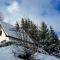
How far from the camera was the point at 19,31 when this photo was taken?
12.0m

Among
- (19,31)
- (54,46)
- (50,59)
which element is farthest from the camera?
(54,46)

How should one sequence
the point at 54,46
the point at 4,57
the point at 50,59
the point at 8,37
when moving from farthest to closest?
the point at 8,37
the point at 54,46
the point at 50,59
the point at 4,57

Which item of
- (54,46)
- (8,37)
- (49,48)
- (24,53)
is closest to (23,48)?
(24,53)

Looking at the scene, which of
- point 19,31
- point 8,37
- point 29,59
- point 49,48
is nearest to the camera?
point 29,59

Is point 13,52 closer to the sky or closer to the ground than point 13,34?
closer to the ground

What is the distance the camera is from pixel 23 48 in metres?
10.3

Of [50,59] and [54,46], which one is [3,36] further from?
[50,59]

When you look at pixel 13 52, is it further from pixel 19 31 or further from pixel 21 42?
pixel 19 31

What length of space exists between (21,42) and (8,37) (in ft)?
42.9

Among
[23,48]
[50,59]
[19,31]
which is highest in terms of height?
[19,31]

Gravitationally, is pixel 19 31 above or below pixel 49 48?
above

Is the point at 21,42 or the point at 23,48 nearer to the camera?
the point at 23,48

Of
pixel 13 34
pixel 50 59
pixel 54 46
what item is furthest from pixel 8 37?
pixel 50 59

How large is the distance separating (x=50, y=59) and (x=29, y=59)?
165cm
